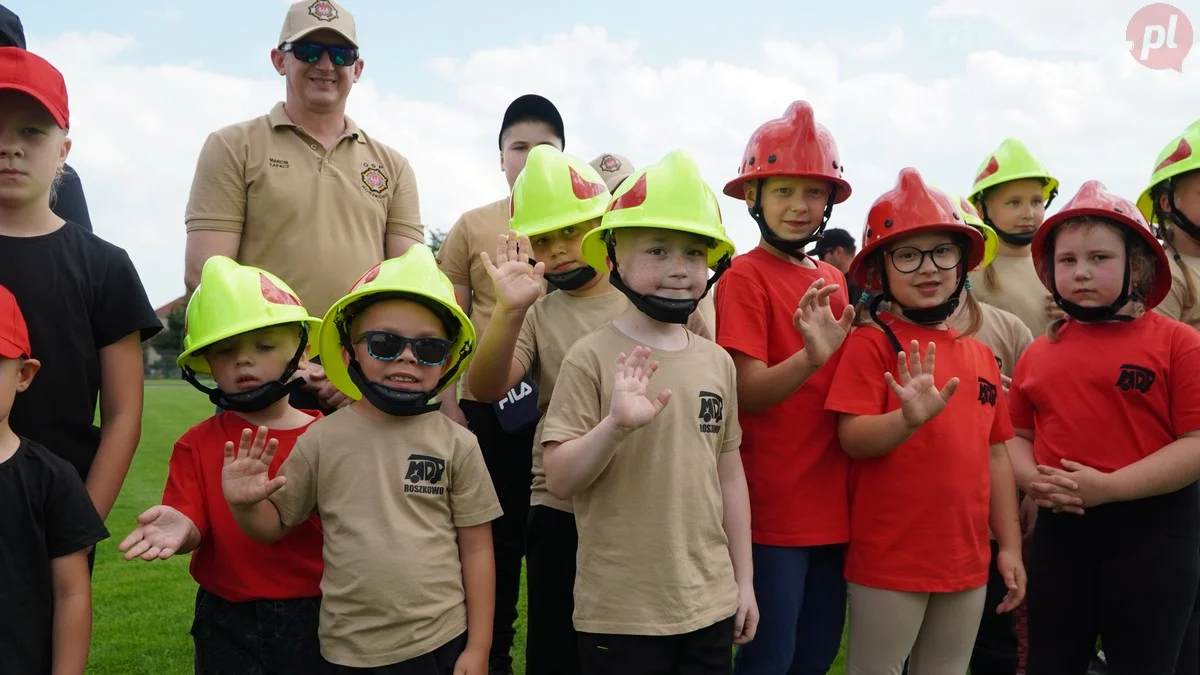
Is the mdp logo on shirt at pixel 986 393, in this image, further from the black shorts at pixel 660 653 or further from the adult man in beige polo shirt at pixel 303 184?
the adult man in beige polo shirt at pixel 303 184

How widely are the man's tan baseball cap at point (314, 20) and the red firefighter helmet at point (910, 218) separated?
2.63 meters

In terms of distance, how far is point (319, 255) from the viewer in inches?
Result: 164

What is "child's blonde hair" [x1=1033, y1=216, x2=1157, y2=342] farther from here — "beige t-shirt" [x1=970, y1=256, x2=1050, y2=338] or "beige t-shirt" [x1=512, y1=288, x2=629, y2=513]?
"beige t-shirt" [x1=512, y1=288, x2=629, y2=513]

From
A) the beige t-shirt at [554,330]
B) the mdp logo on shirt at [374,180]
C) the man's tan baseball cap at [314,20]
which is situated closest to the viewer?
the beige t-shirt at [554,330]

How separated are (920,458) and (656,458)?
3.71 ft

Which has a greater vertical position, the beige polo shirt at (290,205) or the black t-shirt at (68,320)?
the beige polo shirt at (290,205)

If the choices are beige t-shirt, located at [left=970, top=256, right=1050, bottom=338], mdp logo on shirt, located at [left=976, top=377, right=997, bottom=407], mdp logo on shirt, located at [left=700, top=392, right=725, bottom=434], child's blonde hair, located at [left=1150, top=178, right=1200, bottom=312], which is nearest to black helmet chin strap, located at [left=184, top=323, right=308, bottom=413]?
mdp logo on shirt, located at [left=700, top=392, right=725, bottom=434]

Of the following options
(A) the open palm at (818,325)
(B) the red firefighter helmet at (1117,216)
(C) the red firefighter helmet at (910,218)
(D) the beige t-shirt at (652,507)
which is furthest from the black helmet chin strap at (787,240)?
(B) the red firefighter helmet at (1117,216)

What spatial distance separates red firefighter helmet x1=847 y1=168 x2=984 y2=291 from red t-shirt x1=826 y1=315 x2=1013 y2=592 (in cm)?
38

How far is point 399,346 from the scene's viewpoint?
3.07 m

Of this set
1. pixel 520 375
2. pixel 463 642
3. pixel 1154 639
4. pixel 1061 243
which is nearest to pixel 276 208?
pixel 520 375

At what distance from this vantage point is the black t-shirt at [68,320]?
2980 millimetres

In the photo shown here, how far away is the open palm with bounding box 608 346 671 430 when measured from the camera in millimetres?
2695

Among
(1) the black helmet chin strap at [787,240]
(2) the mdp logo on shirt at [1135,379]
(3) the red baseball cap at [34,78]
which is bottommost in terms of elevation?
(2) the mdp logo on shirt at [1135,379]
